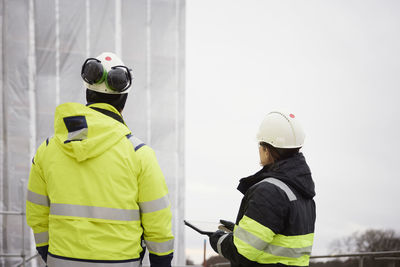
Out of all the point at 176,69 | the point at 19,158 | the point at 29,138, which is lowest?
the point at 19,158

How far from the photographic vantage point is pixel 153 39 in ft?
18.0

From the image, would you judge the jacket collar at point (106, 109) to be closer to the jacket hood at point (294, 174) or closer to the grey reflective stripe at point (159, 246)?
the grey reflective stripe at point (159, 246)

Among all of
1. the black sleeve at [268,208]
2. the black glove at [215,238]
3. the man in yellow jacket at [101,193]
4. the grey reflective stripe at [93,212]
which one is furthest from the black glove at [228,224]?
the grey reflective stripe at [93,212]

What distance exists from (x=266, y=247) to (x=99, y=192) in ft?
2.75

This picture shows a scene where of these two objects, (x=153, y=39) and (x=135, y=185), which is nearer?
(x=135, y=185)

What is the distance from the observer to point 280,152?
5.57 ft

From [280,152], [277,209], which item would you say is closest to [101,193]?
[277,209]

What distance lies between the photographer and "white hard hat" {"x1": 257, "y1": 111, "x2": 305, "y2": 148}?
168 cm

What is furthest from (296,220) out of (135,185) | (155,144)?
(155,144)

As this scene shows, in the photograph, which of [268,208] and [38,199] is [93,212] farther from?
[268,208]

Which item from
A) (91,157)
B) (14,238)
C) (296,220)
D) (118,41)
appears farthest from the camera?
(118,41)

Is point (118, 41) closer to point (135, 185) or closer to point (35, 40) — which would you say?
point (35, 40)

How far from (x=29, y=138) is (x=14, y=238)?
1531 mm

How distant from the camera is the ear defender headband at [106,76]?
1.58 metres
